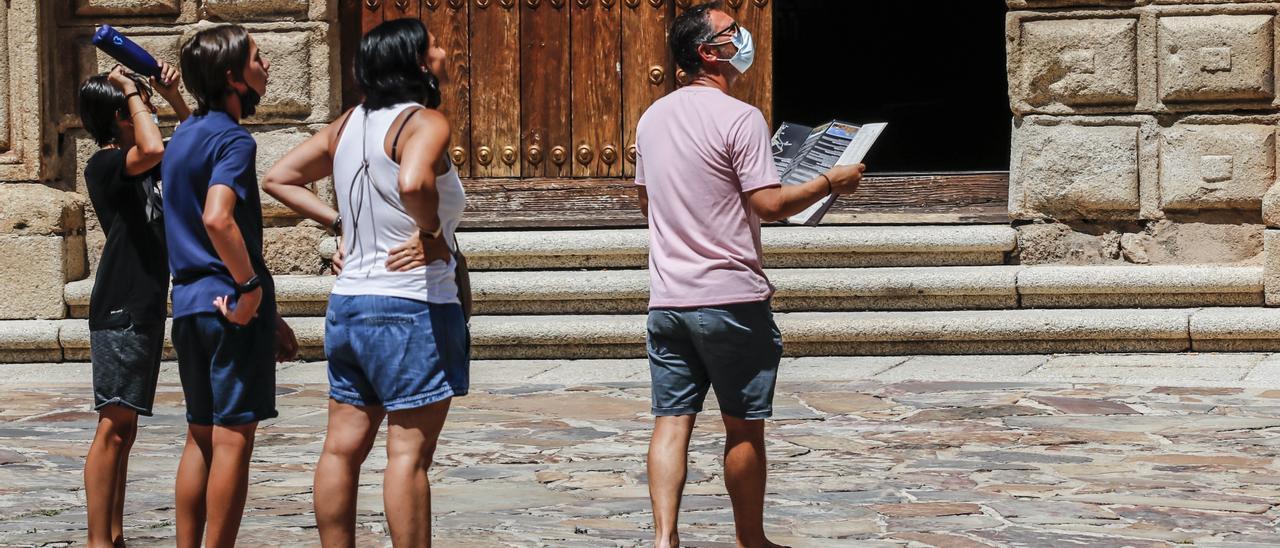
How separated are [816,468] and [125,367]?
7.66 ft

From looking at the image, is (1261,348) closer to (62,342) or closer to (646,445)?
(646,445)

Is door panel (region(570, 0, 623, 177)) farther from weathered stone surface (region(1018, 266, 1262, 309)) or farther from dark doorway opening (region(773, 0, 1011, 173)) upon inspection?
dark doorway opening (region(773, 0, 1011, 173))

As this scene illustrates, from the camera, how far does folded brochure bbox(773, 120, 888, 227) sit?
15.2 feet

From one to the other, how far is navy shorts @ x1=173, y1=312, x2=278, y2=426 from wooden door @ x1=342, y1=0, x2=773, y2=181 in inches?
219

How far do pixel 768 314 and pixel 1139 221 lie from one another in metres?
5.01

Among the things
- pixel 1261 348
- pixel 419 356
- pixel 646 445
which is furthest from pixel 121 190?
pixel 1261 348

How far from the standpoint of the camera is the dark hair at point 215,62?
4.17 meters

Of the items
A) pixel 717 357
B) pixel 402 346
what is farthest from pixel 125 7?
pixel 402 346

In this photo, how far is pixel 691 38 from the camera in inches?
180

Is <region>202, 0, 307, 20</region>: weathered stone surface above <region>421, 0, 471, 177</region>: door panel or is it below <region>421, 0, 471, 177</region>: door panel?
above

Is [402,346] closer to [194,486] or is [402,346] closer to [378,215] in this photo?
[378,215]

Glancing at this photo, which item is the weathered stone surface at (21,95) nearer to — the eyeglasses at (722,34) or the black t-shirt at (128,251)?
the black t-shirt at (128,251)

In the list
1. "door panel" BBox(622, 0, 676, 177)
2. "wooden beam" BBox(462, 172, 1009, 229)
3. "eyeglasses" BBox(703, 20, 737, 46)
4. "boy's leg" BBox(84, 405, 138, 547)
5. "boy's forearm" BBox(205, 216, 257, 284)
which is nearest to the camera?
"boy's forearm" BBox(205, 216, 257, 284)

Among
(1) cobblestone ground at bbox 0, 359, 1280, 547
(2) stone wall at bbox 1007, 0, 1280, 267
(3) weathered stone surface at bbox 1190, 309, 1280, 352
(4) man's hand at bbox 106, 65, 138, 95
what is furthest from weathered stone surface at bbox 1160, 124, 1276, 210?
(4) man's hand at bbox 106, 65, 138, 95
